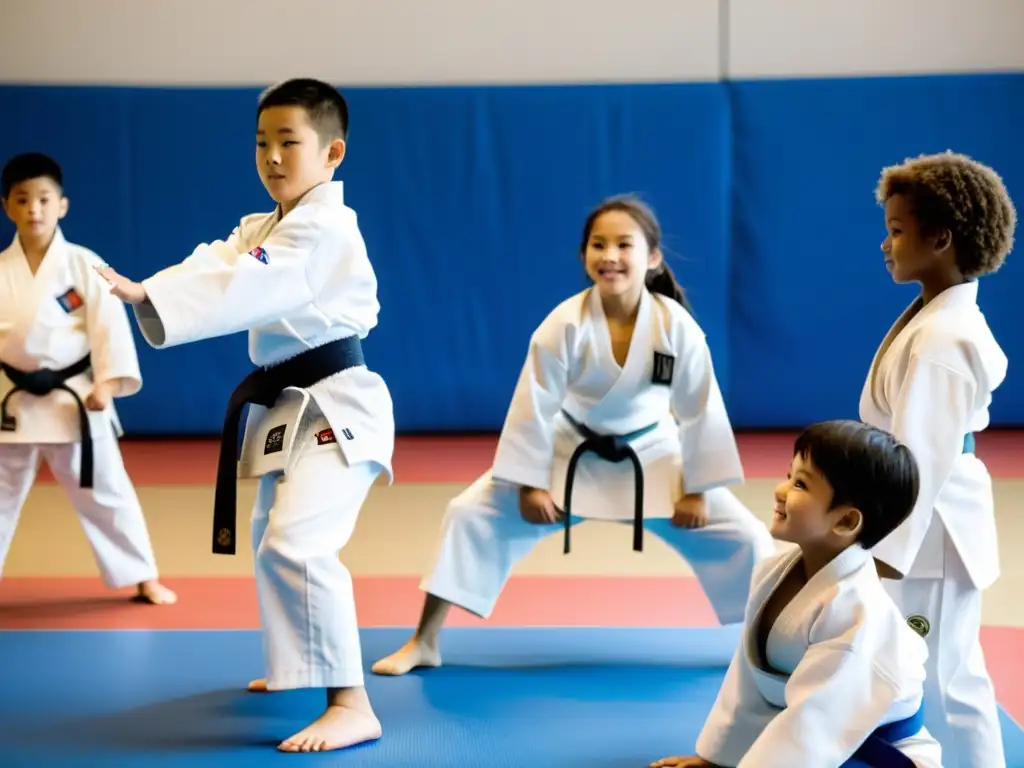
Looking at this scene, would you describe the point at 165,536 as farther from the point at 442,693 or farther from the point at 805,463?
the point at 805,463

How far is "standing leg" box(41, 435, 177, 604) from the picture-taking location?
→ 3.97 meters

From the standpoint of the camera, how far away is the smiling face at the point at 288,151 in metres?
2.89

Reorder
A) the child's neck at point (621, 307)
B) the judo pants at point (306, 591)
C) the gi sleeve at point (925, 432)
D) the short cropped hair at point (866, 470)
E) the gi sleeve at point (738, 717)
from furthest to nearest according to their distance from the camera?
the child's neck at point (621, 307) → the judo pants at point (306, 591) → the gi sleeve at point (925, 432) → the gi sleeve at point (738, 717) → the short cropped hair at point (866, 470)

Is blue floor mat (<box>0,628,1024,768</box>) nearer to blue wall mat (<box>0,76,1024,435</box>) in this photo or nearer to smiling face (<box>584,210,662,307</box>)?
smiling face (<box>584,210,662,307</box>)

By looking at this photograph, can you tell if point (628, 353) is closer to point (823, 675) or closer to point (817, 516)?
point (817, 516)

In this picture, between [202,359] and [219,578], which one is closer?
[219,578]

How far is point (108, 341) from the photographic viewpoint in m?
3.92

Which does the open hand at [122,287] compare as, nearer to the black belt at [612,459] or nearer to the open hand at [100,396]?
the black belt at [612,459]

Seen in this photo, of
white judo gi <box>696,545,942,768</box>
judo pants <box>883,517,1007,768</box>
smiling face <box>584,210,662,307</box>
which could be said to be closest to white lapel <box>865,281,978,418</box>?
judo pants <box>883,517,1007,768</box>

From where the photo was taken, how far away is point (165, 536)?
4895mm

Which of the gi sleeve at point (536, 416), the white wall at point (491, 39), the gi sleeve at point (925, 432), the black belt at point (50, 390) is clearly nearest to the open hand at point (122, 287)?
the gi sleeve at point (536, 416)

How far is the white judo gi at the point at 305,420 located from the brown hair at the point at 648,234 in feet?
2.41

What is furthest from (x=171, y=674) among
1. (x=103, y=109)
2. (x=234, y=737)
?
(x=103, y=109)

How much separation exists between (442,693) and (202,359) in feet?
13.7
